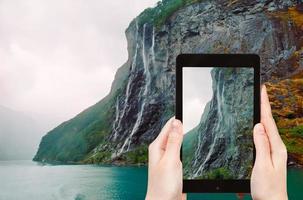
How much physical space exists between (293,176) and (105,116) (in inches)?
260

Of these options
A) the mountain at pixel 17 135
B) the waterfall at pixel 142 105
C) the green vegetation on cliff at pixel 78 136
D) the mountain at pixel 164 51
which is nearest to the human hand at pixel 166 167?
the mountain at pixel 164 51

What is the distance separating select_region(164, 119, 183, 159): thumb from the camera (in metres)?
0.37

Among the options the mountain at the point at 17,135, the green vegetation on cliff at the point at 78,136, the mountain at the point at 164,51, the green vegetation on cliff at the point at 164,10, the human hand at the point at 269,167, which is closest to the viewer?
the human hand at the point at 269,167

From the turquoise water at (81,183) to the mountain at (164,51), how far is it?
0.63 m

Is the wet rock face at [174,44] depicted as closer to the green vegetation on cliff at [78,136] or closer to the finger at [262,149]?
the green vegetation on cliff at [78,136]

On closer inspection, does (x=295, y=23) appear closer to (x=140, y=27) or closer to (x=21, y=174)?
(x=140, y=27)

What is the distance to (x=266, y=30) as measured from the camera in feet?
47.2

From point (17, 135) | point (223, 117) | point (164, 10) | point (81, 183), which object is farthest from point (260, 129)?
point (17, 135)

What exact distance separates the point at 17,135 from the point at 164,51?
539 centimetres

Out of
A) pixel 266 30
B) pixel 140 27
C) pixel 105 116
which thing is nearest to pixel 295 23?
pixel 266 30

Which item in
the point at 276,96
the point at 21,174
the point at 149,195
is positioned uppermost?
the point at 276,96

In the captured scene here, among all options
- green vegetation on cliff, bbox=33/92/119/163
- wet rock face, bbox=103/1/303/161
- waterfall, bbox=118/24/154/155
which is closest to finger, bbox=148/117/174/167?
wet rock face, bbox=103/1/303/161

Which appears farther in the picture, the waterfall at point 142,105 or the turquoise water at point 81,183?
the waterfall at point 142,105

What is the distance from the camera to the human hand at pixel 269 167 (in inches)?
13.8
